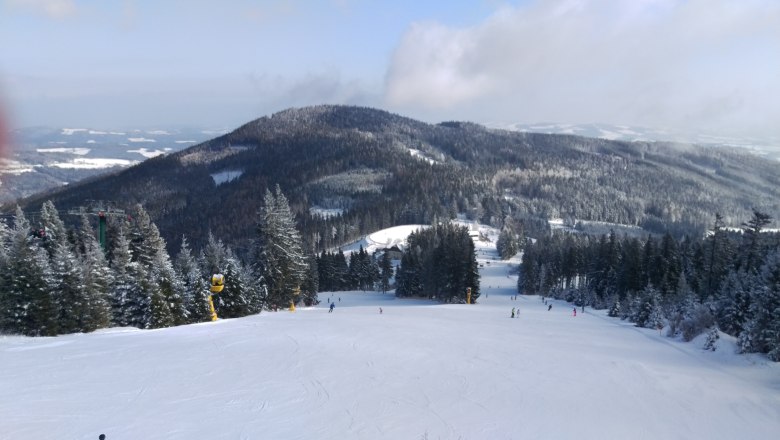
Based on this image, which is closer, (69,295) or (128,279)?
(69,295)

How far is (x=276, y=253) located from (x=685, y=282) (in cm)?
3671

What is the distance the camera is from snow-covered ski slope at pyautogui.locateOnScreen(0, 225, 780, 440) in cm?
1287

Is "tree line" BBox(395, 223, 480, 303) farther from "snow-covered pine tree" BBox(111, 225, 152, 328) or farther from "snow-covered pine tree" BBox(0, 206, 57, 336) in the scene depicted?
"snow-covered pine tree" BBox(0, 206, 57, 336)

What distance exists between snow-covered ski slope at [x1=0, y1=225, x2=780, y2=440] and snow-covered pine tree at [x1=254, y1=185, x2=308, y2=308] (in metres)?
17.1

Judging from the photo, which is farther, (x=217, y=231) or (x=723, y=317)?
(x=217, y=231)

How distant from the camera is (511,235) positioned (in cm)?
15750

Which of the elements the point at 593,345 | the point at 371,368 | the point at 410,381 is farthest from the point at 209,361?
the point at 593,345

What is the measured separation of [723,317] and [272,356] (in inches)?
1134

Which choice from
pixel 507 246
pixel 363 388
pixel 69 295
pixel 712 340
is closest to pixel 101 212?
pixel 69 295

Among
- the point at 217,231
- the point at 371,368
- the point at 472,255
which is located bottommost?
the point at 217,231

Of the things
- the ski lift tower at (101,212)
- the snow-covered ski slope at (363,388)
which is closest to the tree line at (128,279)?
the ski lift tower at (101,212)

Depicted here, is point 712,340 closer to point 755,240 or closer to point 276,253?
point 755,240

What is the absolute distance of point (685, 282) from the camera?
4472 cm

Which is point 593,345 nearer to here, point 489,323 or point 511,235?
point 489,323
